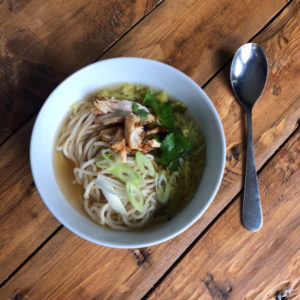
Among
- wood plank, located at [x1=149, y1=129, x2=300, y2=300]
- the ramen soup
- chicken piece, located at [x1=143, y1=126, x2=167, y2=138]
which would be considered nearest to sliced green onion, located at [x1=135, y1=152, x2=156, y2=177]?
the ramen soup

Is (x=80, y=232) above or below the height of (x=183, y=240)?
above

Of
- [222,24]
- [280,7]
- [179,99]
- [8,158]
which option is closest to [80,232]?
[8,158]

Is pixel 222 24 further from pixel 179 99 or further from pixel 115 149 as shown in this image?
pixel 115 149

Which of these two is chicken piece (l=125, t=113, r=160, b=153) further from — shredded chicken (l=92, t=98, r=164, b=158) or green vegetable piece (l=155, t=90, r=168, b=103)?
green vegetable piece (l=155, t=90, r=168, b=103)

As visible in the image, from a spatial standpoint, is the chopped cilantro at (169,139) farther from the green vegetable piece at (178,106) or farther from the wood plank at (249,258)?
the wood plank at (249,258)

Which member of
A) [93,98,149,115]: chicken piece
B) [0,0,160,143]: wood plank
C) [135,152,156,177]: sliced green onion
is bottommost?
[135,152,156,177]: sliced green onion

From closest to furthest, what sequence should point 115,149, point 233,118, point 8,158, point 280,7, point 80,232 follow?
point 80,232, point 115,149, point 8,158, point 233,118, point 280,7
